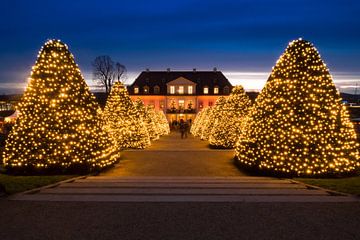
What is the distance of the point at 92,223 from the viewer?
5953 mm

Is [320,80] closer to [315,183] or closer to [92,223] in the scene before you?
[315,183]

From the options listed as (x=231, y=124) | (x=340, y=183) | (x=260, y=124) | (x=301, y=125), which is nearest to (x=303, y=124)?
(x=301, y=125)

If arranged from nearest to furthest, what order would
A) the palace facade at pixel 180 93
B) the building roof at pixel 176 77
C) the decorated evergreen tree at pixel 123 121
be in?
the decorated evergreen tree at pixel 123 121, the palace facade at pixel 180 93, the building roof at pixel 176 77

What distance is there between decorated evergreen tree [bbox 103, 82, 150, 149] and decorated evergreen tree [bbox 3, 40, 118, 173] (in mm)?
9239

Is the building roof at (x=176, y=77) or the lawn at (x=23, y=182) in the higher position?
the building roof at (x=176, y=77)

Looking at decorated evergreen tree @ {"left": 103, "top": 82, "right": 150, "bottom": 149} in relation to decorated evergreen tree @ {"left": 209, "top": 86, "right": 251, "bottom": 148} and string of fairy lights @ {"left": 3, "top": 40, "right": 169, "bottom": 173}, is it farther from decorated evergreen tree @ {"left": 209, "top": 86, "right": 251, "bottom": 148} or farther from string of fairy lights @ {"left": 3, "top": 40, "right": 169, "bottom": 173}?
string of fairy lights @ {"left": 3, "top": 40, "right": 169, "bottom": 173}

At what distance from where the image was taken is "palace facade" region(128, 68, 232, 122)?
6912cm

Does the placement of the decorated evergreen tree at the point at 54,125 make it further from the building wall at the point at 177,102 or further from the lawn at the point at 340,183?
the building wall at the point at 177,102

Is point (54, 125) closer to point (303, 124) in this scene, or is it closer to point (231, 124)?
point (303, 124)

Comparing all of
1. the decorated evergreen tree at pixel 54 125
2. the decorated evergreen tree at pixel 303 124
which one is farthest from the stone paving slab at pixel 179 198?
the decorated evergreen tree at pixel 54 125

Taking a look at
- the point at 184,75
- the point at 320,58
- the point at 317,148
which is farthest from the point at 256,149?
the point at 184,75

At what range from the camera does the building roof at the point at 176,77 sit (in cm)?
7006

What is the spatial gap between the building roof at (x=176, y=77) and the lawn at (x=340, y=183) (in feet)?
193

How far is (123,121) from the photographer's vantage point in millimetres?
22531
